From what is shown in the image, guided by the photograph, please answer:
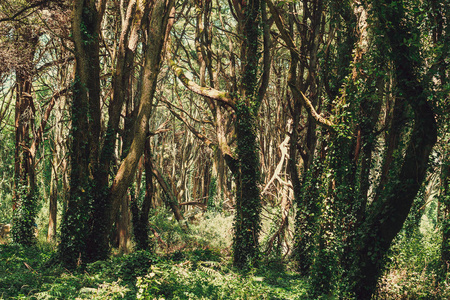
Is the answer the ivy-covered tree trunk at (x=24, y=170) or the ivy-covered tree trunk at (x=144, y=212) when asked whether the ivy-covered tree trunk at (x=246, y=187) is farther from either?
the ivy-covered tree trunk at (x=24, y=170)

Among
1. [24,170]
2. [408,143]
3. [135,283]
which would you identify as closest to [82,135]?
[135,283]

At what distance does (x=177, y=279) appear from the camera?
6.51 meters

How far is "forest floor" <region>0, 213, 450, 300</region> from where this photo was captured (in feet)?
19.3

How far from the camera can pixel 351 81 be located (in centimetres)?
726

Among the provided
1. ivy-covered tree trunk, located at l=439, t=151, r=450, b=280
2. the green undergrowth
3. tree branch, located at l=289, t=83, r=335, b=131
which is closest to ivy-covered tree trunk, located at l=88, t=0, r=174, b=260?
the green undergrowth

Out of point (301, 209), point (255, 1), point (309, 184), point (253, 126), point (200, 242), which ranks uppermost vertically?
point (255, 1)

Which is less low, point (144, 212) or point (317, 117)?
point (317, 117)

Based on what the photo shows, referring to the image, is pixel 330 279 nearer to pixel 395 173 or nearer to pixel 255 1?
pixel 395 173

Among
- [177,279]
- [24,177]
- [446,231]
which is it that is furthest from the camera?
[24,177]

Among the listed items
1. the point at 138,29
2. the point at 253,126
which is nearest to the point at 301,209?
the point at 253,126

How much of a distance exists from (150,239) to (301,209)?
532cm

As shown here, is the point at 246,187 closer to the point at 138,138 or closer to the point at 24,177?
the point at 138,138

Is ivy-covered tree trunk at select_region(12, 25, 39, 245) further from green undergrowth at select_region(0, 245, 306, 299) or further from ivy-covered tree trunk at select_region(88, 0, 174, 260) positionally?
ivy-covered tree trunk at select_region(88, 0, 174, 260)

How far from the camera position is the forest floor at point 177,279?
231 inches
